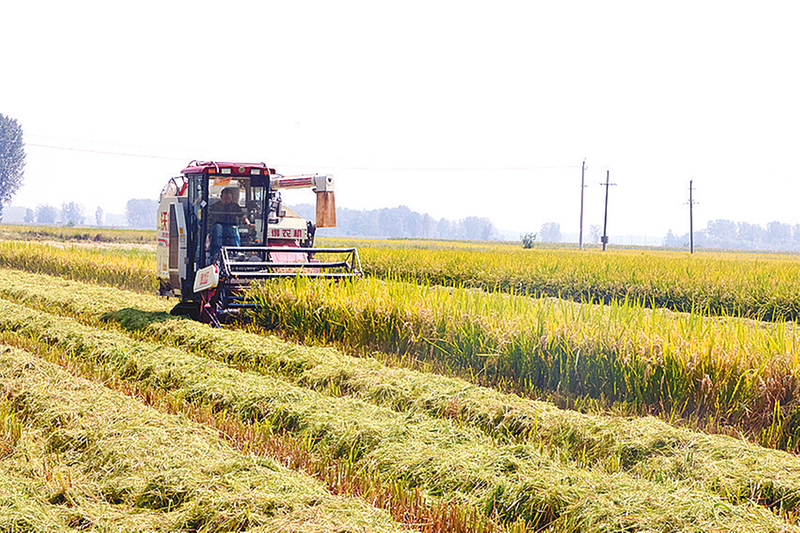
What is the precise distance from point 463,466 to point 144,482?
184cm

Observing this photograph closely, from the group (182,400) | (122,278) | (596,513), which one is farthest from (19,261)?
(596,513)

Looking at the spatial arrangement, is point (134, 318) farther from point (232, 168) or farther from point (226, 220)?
point (232, 168)

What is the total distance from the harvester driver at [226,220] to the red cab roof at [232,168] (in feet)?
1.22

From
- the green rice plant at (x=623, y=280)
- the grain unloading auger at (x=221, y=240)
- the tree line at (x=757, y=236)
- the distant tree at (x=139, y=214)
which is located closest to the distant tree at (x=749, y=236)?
the tree line at (x=757, y=236)

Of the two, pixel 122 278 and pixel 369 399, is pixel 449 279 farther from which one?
pixel 369 399

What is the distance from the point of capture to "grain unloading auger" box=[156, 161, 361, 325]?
9.04 meters

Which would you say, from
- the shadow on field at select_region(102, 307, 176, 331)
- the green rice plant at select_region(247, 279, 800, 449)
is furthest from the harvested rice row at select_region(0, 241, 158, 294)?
the green rice plant at select_region(247, 279, 800, 449)

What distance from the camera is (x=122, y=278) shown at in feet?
50.0

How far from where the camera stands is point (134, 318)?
348 inches

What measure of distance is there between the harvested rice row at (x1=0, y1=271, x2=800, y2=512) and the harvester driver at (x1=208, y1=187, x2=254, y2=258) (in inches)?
100

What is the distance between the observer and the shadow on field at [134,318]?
27.8 feet

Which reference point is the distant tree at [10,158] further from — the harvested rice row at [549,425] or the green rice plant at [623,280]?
the harvested rice row at [549,425]

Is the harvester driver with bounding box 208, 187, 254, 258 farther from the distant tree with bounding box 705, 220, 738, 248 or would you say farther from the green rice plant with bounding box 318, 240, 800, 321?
the distant tree with bounding box 705, 220, 738, 248

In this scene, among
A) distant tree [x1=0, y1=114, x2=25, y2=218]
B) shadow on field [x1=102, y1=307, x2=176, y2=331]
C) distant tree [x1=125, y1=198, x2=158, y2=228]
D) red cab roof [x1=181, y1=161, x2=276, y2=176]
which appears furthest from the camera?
distant tree [x1=125, y1=198, x2=158, y2=228]
